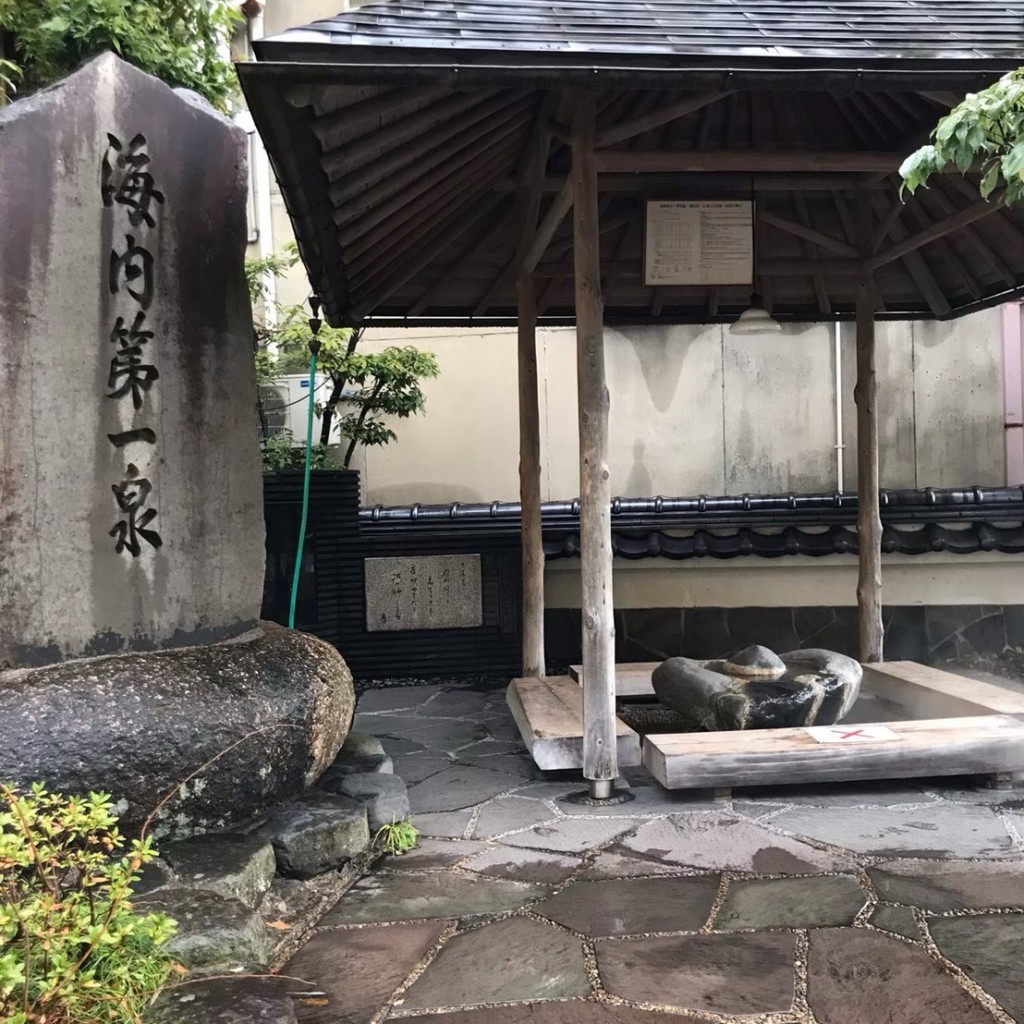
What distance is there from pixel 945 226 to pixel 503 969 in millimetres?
6312

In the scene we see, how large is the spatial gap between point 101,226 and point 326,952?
3.64 metres

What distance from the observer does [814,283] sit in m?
9.25

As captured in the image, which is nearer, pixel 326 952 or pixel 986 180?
pixel 986 180

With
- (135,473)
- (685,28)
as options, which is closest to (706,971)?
(135,473)

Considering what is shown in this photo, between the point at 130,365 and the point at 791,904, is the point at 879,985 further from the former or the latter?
the point at 130,365

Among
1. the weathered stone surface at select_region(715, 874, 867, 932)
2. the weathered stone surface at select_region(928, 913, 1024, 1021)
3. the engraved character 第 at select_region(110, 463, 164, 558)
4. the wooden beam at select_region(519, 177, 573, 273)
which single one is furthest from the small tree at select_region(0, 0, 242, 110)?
the weathered stone surface at select_region(928, 913, 1024, 1021)

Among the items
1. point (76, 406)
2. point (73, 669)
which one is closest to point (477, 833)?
point (73, 669)

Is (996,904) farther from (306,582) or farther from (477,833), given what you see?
(306,582)

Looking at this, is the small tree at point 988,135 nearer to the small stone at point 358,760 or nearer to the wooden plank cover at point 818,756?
the wooden plank cover at point 818,756

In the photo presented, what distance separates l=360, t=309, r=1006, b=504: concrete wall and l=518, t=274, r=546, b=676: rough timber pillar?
107 inches

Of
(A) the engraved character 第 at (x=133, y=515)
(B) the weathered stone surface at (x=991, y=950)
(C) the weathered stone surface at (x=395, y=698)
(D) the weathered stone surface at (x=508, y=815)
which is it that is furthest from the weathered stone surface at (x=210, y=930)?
(C) the weathered stone surface at (x=395, y=698)

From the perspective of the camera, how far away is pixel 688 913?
4059mm

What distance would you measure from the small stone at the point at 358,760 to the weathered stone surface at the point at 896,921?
2911 mm

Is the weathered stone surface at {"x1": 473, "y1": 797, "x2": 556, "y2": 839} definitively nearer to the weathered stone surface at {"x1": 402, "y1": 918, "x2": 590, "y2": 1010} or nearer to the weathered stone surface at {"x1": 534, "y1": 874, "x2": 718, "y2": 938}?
the weathered stone surface at {"x1": 534, "y1": 874, "x2": 718, "y2": 938}
